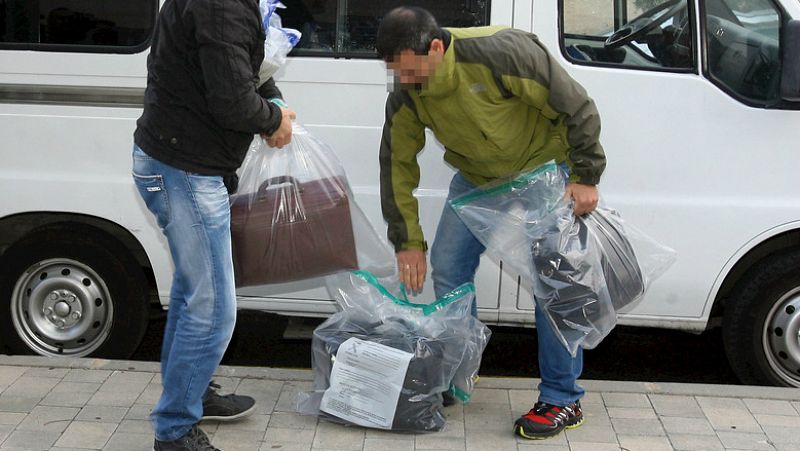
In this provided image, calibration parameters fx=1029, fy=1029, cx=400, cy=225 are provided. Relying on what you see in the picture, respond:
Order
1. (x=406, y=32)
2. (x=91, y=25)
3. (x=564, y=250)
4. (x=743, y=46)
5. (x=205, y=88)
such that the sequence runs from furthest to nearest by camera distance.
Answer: (x=91, y=25)
(x=743, y=46)
(x=564, y=250)
(x=406, y=32)
(x=205, y=88)

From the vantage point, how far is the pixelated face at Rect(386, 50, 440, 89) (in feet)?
11.2

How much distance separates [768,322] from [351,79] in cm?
210

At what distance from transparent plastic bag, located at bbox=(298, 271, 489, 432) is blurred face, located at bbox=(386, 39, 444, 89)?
3.08 ft

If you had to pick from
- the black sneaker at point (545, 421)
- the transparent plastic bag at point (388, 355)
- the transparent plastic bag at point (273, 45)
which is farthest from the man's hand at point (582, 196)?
the transparent plastic bag at point (273, 45)

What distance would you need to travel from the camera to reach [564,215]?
375 cm

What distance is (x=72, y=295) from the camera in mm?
4691

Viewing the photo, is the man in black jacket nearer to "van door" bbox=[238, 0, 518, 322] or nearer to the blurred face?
the blurred face

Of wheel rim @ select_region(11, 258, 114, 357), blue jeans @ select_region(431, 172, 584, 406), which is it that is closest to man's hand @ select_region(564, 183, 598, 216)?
blue jeans @ select_region(431, 172, 584, 406)

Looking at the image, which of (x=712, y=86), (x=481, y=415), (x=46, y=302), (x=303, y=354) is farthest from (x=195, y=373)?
(x=712, y=86)

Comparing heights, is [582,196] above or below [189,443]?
above

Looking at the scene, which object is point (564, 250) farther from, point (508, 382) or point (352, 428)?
point (352, 428)

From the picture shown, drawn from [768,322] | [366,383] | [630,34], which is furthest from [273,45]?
[768,322]

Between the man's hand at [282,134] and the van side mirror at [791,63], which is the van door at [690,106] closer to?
the van side mirror at [791,63]

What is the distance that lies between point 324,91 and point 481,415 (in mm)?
1510
